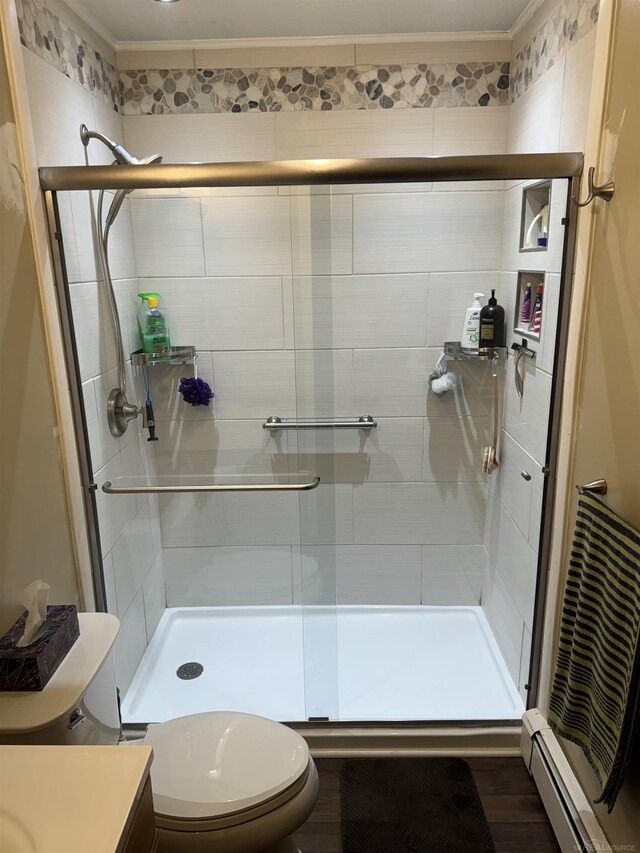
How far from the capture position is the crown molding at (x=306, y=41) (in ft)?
7.25

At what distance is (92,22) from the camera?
201 cm

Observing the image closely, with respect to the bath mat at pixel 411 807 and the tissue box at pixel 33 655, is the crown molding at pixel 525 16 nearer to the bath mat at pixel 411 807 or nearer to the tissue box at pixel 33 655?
the tissue box at pixel 33 655

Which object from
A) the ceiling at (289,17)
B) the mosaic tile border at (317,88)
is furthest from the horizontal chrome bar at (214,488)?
the ceiling at (289,17)

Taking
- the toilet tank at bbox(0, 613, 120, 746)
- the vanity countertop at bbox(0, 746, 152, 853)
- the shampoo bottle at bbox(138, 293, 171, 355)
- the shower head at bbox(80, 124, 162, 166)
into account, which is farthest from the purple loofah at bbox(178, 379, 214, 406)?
the vanity countertop at bbox(0, 746, 152, 853)

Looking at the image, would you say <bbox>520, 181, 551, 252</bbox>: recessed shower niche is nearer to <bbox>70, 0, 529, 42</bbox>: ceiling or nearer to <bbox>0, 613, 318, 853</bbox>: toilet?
<bbox>70, 0, 529, 42</bbox>: ceiling

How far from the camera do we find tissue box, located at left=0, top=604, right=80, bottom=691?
1211 millimetres

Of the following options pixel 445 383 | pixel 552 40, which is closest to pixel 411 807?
pixel 445 383

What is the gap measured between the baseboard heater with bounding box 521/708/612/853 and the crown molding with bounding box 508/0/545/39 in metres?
2.33

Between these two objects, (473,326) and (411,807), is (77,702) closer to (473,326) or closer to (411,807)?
(411,807)

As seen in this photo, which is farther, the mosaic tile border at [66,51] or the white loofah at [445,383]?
the white loofah at [445,383]

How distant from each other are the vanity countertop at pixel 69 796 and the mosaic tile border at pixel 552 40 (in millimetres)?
1963

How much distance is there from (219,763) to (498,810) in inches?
36.6

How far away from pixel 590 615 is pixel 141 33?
2.41m

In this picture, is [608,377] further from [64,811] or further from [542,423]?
[64,811]
